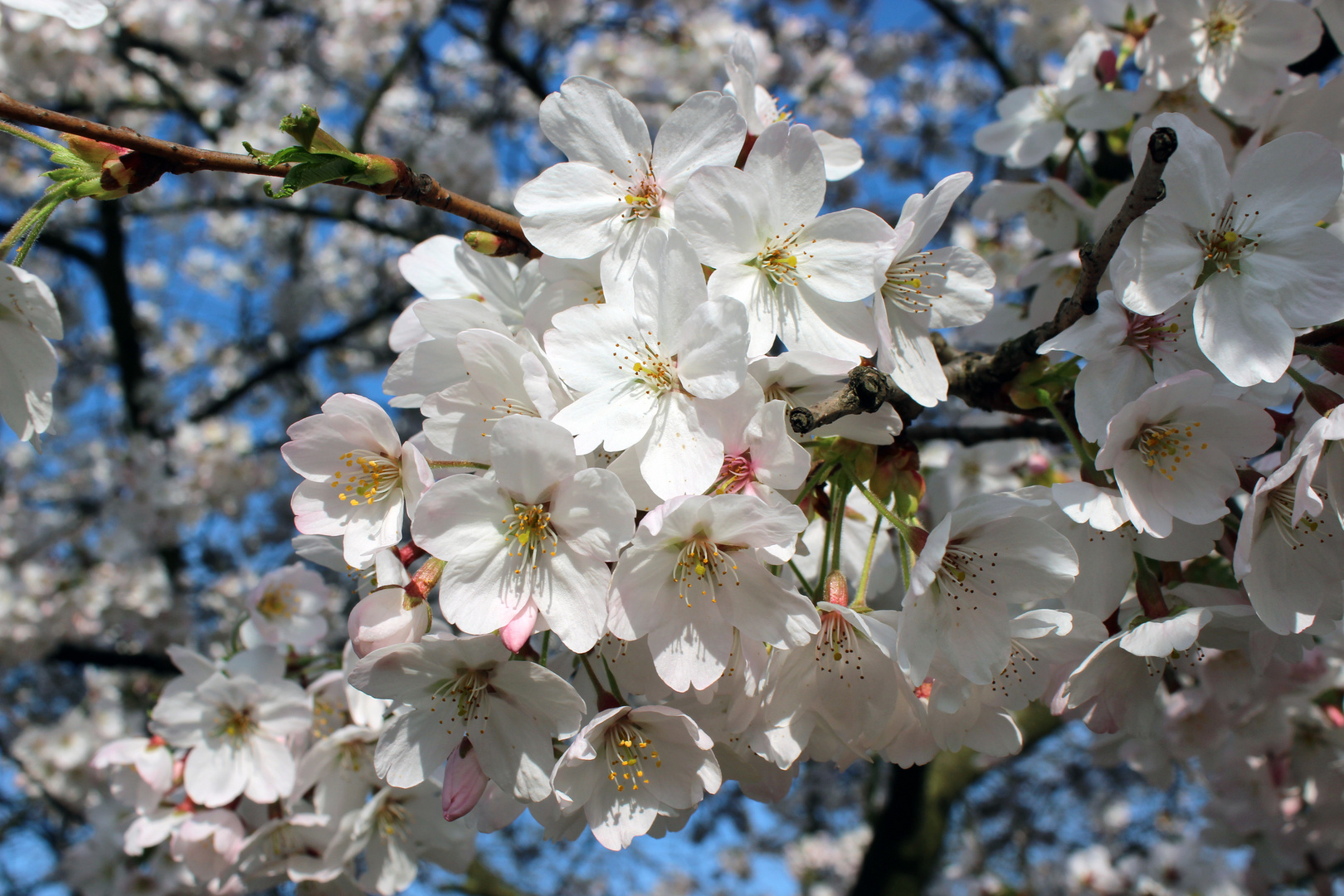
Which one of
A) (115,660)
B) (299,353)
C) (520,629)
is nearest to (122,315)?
(299,353)

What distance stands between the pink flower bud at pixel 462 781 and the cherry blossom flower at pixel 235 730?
73cm

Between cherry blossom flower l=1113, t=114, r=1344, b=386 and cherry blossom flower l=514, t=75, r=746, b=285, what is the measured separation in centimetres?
69

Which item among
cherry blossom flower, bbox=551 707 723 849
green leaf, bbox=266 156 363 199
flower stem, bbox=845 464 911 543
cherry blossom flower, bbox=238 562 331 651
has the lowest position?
cherry blossom flower, bbox=238 562 331 651

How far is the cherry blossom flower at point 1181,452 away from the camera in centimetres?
120

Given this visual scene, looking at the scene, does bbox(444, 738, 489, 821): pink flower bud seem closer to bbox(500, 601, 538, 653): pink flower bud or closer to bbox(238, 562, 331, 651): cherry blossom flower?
bbox(500, 601, 538, 653): pink flower bud

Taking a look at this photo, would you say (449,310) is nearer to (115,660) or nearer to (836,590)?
(836,590)

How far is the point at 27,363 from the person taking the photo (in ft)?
3.92

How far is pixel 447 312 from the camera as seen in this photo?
52.5 inches

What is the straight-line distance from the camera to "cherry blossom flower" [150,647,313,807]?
5.89 ft

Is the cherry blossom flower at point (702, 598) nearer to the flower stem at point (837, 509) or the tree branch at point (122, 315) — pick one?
the flower stem at point (837, 509)

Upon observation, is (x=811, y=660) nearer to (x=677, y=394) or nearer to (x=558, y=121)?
(x=677, y=394)

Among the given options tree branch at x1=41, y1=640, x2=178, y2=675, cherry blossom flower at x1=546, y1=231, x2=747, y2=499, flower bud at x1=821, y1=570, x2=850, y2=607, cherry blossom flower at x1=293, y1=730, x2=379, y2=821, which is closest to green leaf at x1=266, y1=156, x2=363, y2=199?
cherry blossom flower at x1=546, y1=231, x2=747, y2=499

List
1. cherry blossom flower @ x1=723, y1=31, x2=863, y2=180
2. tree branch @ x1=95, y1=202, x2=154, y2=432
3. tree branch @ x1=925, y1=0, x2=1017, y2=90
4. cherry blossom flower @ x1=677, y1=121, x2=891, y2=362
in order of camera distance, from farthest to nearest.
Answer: tree branch @ x1=95, y1=202, x2=154, y2=432 < tree branch @ x1=925, y1=0, x2=1017, y2=90 < cherry blossom flower @ x1=723, y1=31, x2=863, y2=180 < cherry blossom flower @ x1=677, y1=121, x2=891, y2=362

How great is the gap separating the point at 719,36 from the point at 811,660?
8.22 m
